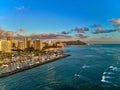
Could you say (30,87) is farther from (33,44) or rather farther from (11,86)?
(33,44)

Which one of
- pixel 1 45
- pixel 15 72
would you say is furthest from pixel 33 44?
pixel 15 72

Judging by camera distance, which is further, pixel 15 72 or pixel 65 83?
pixel 15 72

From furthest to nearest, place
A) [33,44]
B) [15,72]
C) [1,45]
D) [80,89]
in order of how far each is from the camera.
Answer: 1. [33,44]
2. [1,45]
3. [15,72]
4. [80,89]

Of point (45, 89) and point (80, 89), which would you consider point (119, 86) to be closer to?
point (80, 89)

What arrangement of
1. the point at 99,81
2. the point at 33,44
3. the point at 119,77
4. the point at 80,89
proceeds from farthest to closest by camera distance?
the point at 33,44, the point at 119,77, the point at 99,81, the point at 80,89

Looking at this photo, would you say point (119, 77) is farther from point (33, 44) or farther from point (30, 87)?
point (33, 44)

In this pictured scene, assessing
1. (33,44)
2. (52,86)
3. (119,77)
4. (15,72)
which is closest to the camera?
(52,86)

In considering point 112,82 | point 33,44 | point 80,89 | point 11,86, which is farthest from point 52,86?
point 33,44

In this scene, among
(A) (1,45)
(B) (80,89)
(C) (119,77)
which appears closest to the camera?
(B) (80,89)

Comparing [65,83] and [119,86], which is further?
[65,83]
